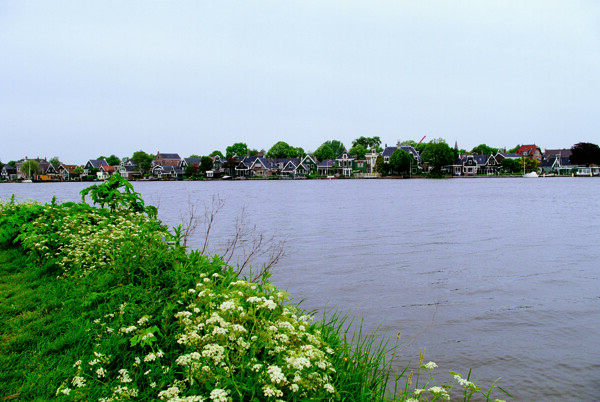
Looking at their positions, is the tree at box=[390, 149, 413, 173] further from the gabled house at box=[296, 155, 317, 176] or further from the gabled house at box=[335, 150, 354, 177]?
the gabled house at box=[296, 155, 317, 176]

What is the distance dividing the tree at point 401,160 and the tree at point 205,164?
6060cm

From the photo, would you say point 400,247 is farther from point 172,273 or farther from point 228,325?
point 228,325

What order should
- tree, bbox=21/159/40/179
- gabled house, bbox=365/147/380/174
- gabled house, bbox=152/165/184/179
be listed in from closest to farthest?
gabled house, bbox=365/147/380/174
tree, bbox=21/159/40/179
gabled house, bbox=152/165/184/179

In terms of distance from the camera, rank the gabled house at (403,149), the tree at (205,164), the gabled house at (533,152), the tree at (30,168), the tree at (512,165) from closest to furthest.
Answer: the gabled house at (403,149) → the tree at (205,164) → the tree at (512,165) → the tree at (30,168) → the gabled house at (533,152)

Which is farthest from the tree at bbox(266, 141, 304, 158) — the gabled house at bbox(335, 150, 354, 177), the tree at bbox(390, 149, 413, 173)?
the tree at bbox(390, 149, 413, 173)

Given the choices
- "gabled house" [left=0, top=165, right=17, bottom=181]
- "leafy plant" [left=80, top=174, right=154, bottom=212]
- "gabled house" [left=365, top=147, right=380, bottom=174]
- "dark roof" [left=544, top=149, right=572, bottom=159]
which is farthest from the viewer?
"dark roof" [left=544, top=149, right=572, bottom=159]

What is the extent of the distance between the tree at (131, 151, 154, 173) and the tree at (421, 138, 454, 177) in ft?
326

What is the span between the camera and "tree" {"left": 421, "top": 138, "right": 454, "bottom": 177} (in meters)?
137

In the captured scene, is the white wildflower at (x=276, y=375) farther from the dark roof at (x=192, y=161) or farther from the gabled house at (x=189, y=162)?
the dark roof at (x=192, y=161)

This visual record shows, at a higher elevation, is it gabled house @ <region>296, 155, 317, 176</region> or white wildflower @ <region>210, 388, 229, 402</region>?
gabled house @ <region>296, 155, 317, 176</region>

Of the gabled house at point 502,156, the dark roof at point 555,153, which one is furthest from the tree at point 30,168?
the dark roof at point 555,153

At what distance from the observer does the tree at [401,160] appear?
→ 137 m

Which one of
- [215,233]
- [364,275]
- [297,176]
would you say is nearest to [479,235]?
[364,275]

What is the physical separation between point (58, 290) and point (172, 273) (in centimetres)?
221
